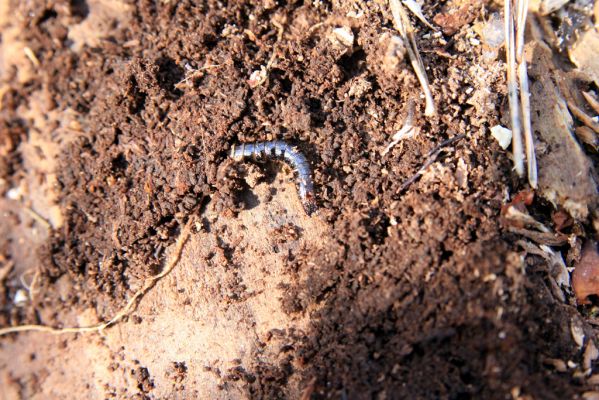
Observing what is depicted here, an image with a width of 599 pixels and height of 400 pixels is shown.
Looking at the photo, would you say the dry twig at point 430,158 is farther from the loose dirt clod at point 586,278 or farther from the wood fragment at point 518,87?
the loose dirt clod at point 586,278

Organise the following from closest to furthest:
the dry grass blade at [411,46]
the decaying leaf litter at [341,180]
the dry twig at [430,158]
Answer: the decaying leaf litter at [341,180] < the dry twig at [430,158] < the dry grass blade at [411,46]

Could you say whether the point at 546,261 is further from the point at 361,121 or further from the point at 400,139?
the point at 361,121

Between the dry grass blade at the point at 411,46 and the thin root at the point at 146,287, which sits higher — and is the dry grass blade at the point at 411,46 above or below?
above

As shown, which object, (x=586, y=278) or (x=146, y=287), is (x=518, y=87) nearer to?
(x=586, y=278)

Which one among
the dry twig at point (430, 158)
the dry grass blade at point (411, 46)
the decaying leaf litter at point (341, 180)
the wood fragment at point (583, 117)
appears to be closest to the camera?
the decaying leaf litter at point (341, 180)

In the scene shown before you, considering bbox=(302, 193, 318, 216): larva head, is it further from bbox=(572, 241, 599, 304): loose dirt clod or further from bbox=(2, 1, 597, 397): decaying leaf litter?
bbox=(572, 241, 599, 304): loose dirt clod

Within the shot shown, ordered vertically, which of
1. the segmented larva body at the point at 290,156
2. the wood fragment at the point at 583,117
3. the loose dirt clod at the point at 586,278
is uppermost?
the segmented larva body at the point at 290,156

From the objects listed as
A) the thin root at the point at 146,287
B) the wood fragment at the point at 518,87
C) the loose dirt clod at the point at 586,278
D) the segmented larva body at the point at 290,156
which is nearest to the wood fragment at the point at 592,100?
the wood fragment at the point at 518,87
